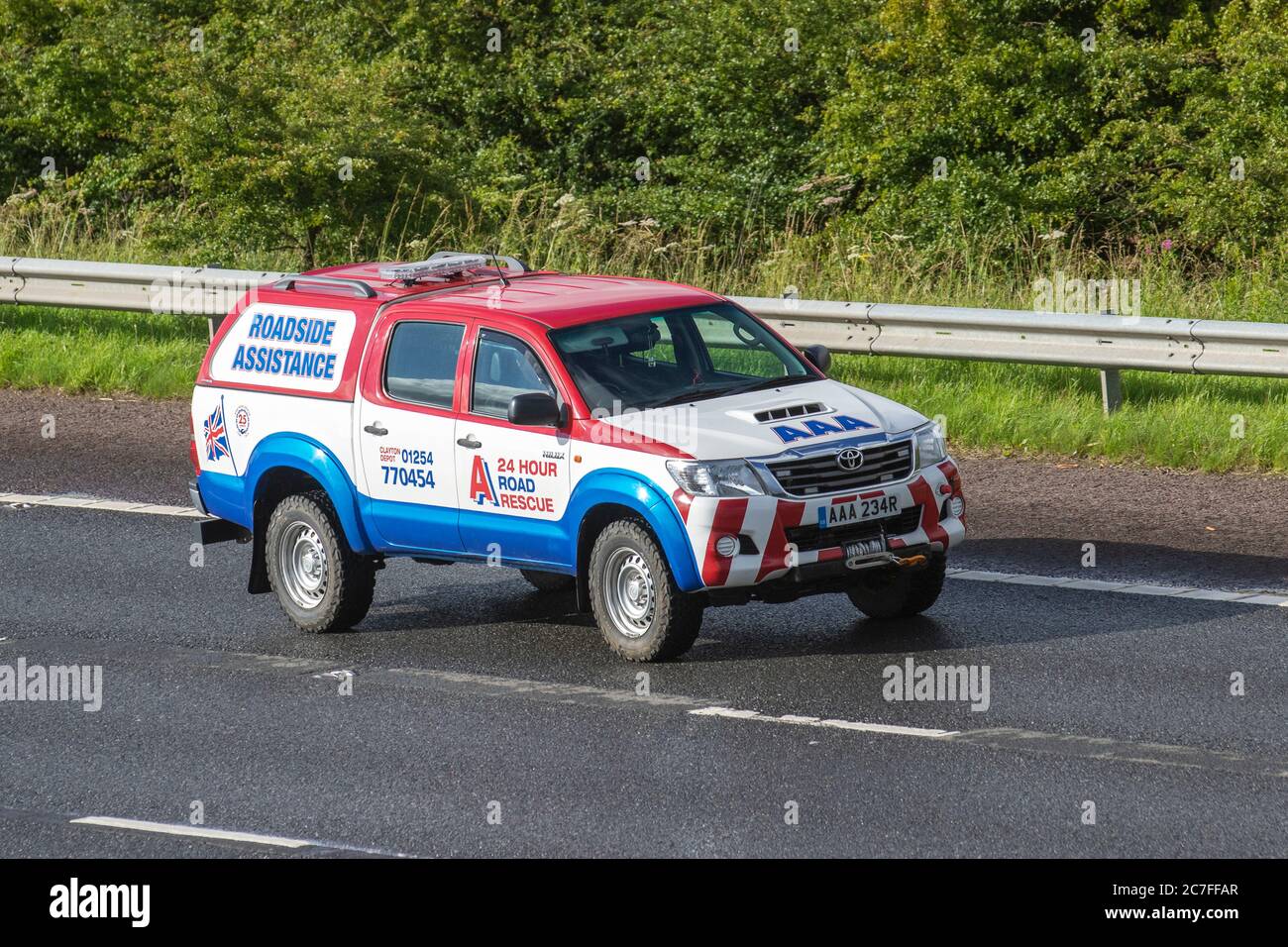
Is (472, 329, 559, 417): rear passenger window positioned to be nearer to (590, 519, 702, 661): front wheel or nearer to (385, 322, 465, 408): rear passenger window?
(385, 322, 465, 408): rear passenger window

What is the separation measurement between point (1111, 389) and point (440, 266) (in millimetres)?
5663

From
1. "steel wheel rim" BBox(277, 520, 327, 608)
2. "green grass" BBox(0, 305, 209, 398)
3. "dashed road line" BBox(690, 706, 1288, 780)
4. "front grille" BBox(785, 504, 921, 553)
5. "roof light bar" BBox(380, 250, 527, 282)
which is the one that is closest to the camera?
"dashed road line" BBox(690, 706, 1288, 780)

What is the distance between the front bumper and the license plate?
2 centimetres

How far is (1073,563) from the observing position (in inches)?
424

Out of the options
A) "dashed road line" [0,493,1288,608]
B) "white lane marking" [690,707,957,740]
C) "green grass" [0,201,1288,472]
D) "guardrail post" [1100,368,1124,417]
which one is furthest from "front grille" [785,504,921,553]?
"guardrail post" [1100,368,1124,417]

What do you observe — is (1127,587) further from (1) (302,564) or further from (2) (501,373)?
(1) (302,564)

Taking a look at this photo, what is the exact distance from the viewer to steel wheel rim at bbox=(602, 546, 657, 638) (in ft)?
29.5

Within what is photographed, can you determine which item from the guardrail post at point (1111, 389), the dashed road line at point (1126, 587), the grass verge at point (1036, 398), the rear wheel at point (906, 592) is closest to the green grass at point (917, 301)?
the grass verge at point (1036, 398)

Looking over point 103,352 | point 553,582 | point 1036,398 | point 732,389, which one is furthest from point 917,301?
point 732,389

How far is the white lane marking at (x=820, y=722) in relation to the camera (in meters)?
7.92

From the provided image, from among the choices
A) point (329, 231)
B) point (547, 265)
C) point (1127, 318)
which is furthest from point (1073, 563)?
point (329, 231)

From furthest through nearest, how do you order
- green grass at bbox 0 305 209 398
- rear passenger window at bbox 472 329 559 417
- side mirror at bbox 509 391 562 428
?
green grass at bbox 0 305 209 398, rear passenger window at bbox 472 329 559 417, side mirror at bbox 509 391 562 428

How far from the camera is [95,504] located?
13.0 metres

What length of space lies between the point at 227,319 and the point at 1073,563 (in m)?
5.04
